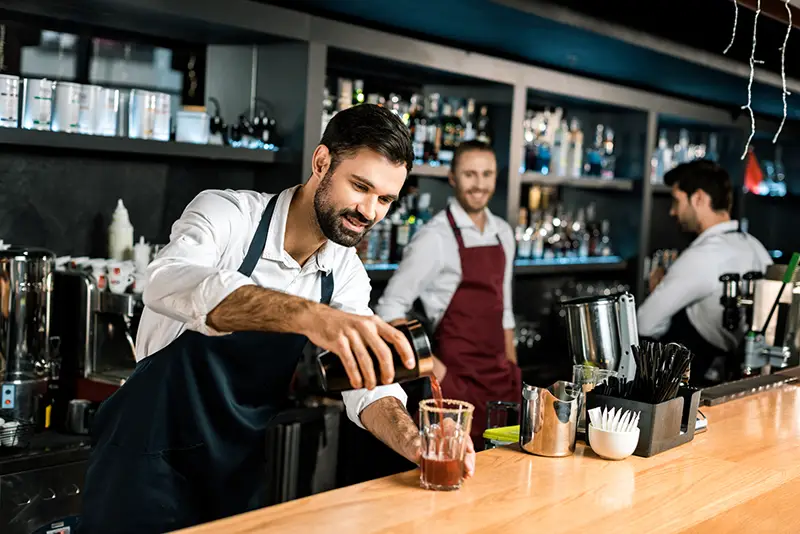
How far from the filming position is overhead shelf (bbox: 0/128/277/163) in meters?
2.71

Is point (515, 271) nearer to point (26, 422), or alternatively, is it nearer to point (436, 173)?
point (436, 173)

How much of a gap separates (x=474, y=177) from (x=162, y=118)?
1306mm

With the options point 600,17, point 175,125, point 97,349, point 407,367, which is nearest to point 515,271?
point 600,17

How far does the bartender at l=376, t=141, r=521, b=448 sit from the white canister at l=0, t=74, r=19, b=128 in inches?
61.1

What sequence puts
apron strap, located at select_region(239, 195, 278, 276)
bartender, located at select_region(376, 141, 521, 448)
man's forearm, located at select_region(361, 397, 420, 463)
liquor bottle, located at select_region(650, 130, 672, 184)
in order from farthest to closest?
liquor bottle, located at select_region(650, 130, 672, 184) → bartender, located at select_region(376, 141, 521, 448) → apron strap, located at select_region(239, 195, 278, 276) → man's forearm, located at select_region(361, 397, 420, 463)

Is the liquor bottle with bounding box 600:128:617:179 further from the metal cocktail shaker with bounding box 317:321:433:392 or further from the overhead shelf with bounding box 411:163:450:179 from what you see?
the metal cocktail shaker with bounding box 317:321:433:392

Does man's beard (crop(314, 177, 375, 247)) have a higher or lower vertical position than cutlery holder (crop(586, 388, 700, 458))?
higher

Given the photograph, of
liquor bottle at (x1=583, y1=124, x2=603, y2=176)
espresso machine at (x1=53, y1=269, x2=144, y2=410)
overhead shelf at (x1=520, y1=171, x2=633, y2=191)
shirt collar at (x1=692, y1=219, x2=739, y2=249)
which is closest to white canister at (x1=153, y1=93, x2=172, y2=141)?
espresso machine at (x1=53, y1=269, x2=144, y2=410)

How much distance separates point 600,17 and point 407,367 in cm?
258

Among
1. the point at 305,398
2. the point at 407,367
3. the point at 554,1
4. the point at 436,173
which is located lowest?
the point at 305,398

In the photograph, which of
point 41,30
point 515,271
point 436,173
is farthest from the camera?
point 515,271

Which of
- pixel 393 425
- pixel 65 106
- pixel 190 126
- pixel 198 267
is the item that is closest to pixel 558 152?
pixel 190 126

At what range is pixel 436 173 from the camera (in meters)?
4.12

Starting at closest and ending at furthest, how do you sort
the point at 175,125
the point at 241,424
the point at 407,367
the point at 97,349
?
the point at 407,367, the point at 241,424, the point at 97,349, the point at 175,125
